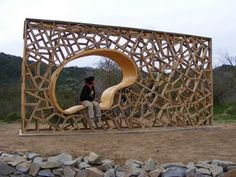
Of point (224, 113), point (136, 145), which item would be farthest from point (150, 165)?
point (224, 113)

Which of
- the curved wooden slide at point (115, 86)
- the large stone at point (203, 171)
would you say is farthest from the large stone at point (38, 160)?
the curved wooden slide at point (115, 86)

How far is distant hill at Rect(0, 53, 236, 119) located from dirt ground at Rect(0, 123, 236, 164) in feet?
21.8

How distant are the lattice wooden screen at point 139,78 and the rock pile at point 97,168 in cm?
389

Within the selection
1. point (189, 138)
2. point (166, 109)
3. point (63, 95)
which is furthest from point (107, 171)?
point (63, 95)

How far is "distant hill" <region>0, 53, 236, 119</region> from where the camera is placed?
727 inches

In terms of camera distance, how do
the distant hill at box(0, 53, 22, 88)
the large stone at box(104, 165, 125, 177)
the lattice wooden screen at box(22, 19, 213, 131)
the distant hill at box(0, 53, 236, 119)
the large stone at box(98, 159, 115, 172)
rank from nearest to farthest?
the large stone at box(104, 165, 125, 177), the large stone at box(98, 159, 115, 172), the lattice wooden screen at box(22, 19, 213, 131), the distant hill at box(0, 53, 236, 119), the distant hill at box(0, 53, 22, 88)

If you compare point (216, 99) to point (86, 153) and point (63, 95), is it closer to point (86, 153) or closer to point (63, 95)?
point (63, 95)

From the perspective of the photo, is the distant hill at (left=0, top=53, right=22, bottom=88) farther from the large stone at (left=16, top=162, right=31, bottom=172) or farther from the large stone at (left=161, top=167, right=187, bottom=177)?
the large stone at (left=161, top=167, right=187, bottom=177)

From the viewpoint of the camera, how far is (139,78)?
13.0 meters

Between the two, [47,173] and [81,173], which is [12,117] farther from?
[81,173]

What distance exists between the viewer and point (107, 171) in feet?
23.4

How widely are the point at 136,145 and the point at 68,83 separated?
44.5ft

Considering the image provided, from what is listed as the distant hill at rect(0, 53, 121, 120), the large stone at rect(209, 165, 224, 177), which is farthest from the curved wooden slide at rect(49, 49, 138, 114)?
the large stone at rect(209, 165, 224, 177)

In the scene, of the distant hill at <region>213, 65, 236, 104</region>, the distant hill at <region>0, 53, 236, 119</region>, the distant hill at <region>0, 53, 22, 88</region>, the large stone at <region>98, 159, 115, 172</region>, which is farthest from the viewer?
the distant hill at <region>213, 65, 236, 104</region>
